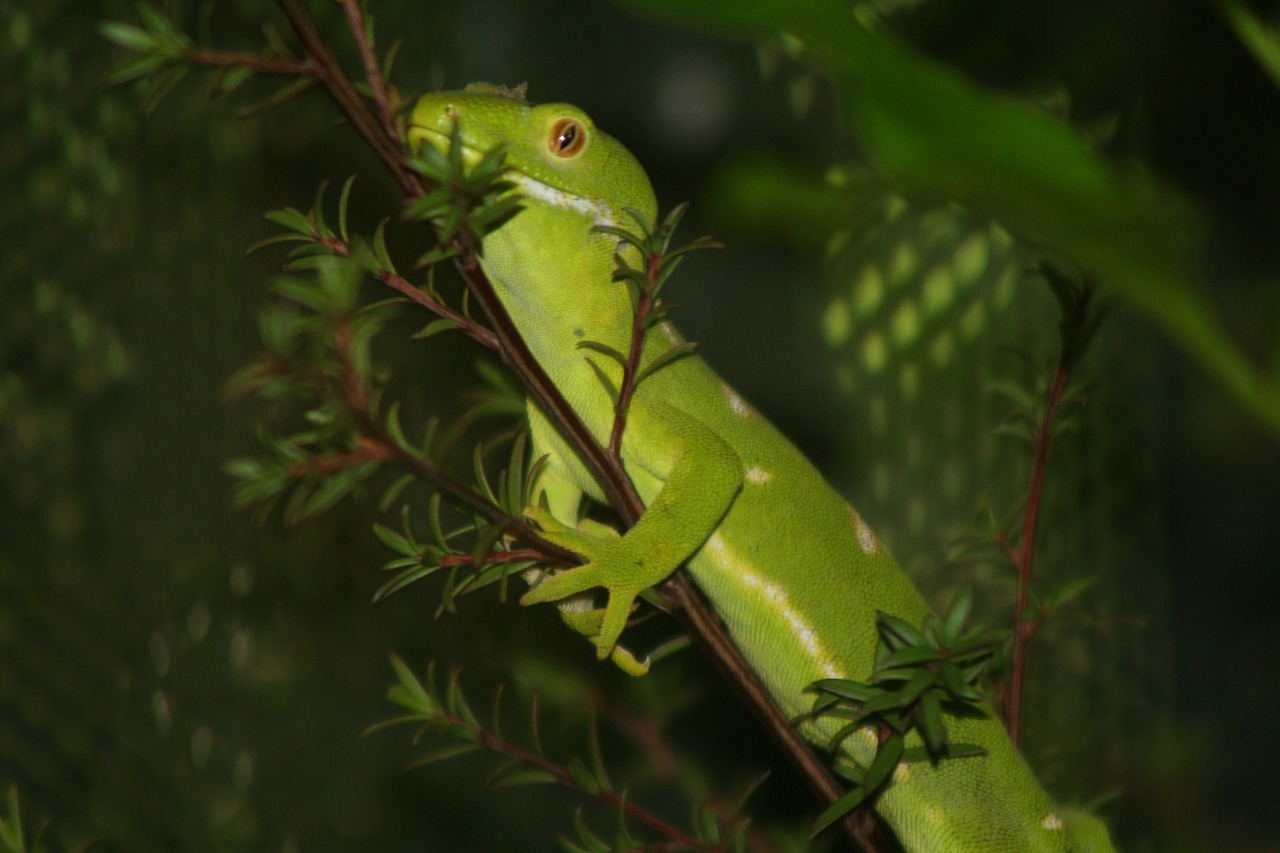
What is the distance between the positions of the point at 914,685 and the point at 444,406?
1.19m

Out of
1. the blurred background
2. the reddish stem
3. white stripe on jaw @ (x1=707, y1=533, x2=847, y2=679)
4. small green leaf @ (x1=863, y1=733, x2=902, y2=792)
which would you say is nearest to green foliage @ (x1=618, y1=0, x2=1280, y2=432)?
small green leaf @ (x1=863, y1=733, x2=902, y2=792)

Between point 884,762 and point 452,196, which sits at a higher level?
point 452,196

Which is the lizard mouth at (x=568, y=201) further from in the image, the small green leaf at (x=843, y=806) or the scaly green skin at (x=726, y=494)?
the small green leaf at (x=843, y=806)

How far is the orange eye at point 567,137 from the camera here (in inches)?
29.0

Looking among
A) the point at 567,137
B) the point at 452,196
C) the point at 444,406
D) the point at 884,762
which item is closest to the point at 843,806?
the point at 884,762

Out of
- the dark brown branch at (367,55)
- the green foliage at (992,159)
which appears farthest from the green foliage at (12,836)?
the green foliage at (992,159)

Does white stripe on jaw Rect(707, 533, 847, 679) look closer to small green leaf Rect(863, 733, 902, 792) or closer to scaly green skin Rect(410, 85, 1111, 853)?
scaly green skin Rect(410, 85, 1111, 853)

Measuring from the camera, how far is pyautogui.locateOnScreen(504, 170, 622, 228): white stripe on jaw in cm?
75

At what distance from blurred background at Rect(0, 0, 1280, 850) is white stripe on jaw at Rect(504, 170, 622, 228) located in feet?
1.97

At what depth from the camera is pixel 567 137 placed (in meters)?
0.75

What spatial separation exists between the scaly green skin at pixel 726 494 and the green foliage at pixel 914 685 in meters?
0.20

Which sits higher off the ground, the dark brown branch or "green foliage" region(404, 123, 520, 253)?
the dark brown branch

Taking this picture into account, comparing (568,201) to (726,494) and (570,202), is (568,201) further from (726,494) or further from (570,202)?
(726,494)

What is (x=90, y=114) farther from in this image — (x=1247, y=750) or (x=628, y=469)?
(x=1247, y=750)
